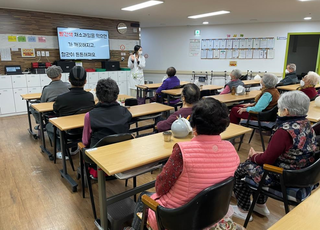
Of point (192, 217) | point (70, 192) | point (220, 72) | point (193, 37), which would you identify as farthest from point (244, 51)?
point (192, 217)

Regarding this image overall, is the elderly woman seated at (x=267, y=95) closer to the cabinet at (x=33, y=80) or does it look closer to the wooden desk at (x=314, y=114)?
the wooden desk at (x=314, y=114)

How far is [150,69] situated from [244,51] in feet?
12.7

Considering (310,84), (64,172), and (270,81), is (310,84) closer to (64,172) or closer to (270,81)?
(270,81)

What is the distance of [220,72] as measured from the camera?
898 centimetres

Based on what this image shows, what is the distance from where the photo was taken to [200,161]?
3.83 ft

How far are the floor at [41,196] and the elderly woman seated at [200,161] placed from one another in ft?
3.75

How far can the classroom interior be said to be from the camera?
230 cm

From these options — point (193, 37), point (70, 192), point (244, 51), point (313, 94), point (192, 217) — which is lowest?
point (70, 192)

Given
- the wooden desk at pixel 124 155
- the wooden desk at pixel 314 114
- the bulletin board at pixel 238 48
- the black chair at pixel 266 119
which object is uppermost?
the bulletin board at pixel 238 48

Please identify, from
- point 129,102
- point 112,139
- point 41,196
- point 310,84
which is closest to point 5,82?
point 129,102

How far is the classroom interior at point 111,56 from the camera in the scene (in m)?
2.30

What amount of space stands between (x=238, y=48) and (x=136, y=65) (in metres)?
4.31

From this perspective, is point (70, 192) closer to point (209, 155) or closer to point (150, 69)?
point (209, 155)

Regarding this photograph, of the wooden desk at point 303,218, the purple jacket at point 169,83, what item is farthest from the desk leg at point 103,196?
the purple jacket at point 169,83
